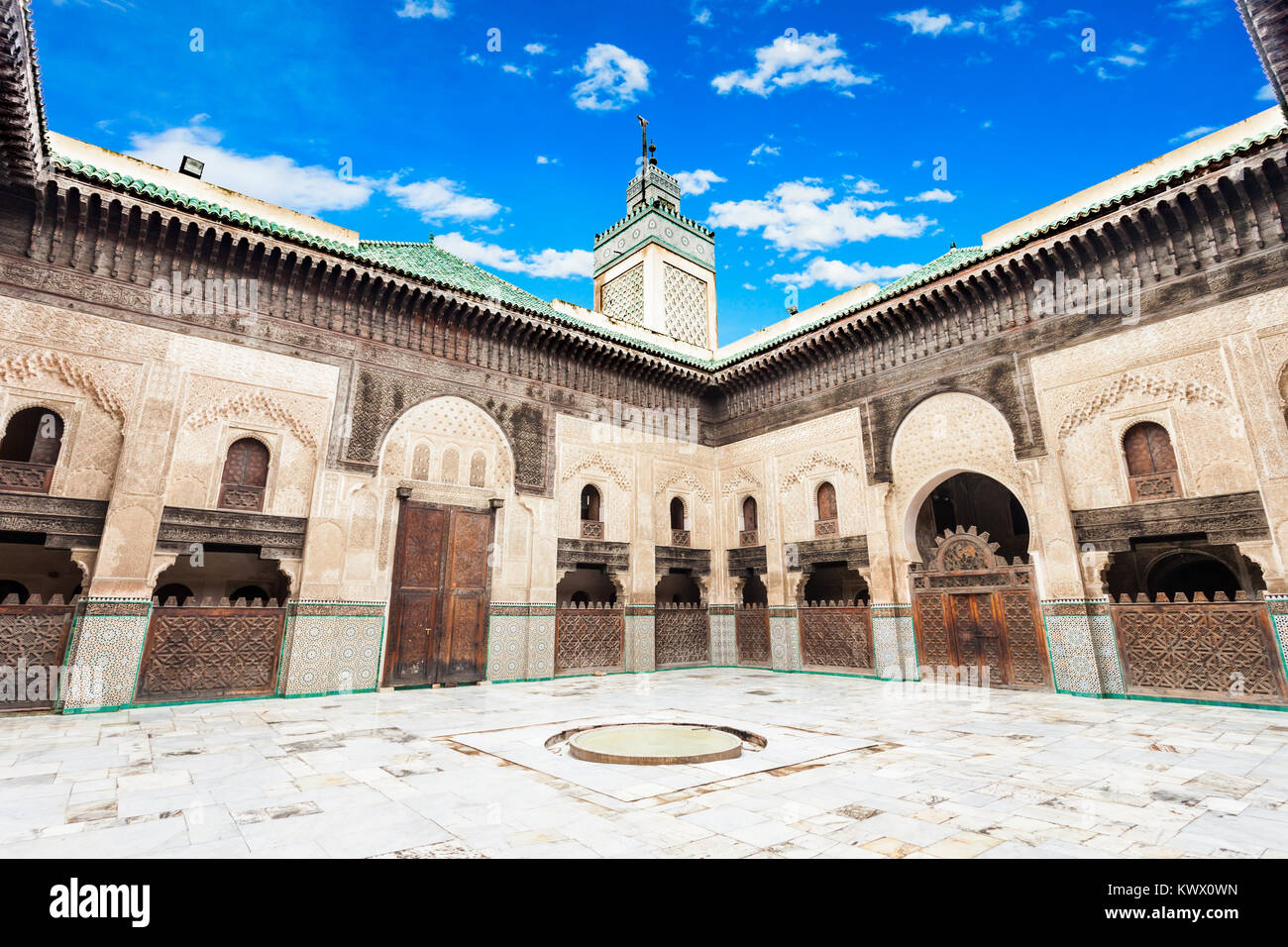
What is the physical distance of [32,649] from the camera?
22.8 feet

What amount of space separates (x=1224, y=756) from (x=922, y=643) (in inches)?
220

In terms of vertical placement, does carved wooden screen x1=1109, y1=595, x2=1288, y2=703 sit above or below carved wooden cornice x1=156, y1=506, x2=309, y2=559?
below

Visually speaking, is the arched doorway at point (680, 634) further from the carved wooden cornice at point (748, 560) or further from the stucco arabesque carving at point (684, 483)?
the stucco arabesque carving at point (684, 483)

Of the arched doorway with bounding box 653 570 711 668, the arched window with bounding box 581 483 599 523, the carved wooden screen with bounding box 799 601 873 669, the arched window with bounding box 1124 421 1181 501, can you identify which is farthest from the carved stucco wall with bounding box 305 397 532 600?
the arched window with bounding box 1124 421 1181 501

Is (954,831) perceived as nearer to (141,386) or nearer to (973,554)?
(973,554)

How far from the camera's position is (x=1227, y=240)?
25.8 feet

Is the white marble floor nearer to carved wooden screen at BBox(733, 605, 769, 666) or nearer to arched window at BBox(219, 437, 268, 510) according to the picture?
arched window at BBox(219, 437, 268, 510)

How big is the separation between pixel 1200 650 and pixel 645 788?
24.8 feet

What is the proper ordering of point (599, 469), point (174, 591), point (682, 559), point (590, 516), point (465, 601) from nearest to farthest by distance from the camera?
1. point (465, 601)
2. point (174, 591)
3. point (590, 516)
4. point (599, 469)
5. point (682, 559)

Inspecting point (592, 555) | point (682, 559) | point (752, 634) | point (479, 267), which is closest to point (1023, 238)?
point (682, 559)

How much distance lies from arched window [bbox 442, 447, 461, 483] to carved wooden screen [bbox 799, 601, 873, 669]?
6.75 metres

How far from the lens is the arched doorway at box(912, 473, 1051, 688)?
354 inches

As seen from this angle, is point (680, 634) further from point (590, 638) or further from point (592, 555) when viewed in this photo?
point (592, 555)

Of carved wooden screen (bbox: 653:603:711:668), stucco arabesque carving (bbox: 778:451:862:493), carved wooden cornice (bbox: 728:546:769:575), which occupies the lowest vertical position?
carved wooden screen (bbox: 653:603:711:668)
